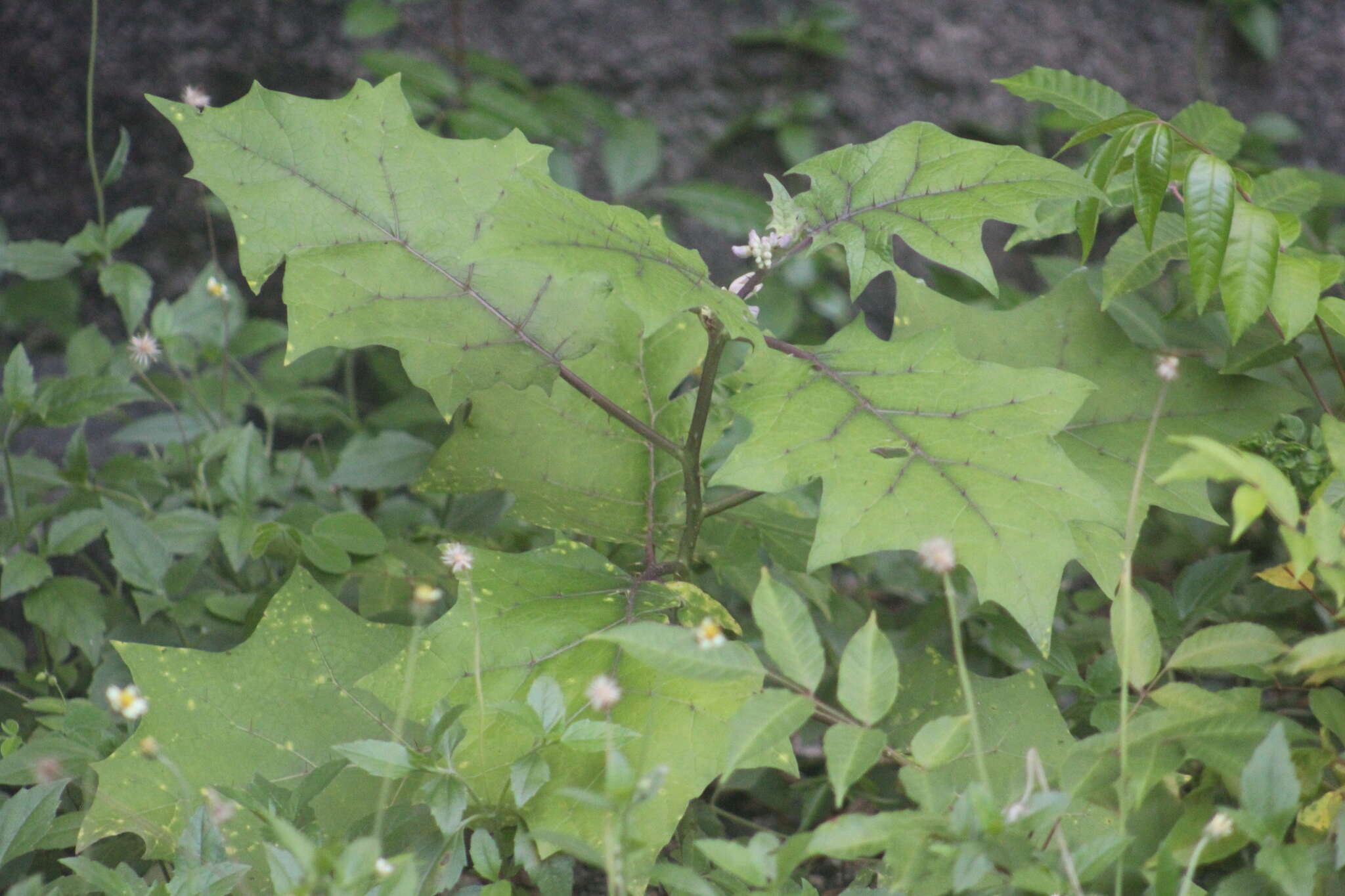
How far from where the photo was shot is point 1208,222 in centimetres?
96

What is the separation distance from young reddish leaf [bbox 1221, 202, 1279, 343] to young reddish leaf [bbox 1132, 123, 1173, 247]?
0.22 ft

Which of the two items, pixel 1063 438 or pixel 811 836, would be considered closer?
pixel 811 836

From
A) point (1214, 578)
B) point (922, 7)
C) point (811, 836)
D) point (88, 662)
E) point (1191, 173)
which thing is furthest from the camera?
point (922, 7)

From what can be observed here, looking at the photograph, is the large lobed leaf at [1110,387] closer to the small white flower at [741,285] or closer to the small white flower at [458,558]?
the small white flower at [741,285]

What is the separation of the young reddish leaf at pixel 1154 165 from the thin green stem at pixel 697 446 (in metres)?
0.40

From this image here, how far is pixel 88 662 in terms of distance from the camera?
144cm

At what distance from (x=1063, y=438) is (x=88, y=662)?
1.22 meters

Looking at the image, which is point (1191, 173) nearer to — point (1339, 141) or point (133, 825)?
point (133, 825)

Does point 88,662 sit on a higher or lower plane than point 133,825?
lower

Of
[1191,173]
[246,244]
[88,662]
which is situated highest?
[1191,173]

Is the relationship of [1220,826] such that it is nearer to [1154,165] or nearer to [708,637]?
[708,637]

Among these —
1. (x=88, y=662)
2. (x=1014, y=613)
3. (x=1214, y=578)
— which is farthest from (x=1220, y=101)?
(x=88, y=662)

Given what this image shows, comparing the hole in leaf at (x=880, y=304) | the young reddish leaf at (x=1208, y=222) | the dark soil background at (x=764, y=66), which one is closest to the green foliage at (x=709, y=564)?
the young reddish leaf at (x=1208, y=222)

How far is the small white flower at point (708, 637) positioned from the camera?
811 mm
